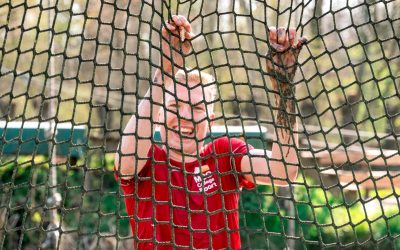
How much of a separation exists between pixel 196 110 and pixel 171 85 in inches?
3.8

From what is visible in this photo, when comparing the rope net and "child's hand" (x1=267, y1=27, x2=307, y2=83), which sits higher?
"child's hand" (x1=267, y1=27, x2=307, y2=83)

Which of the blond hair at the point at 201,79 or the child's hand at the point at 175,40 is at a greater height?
the child's hand at the point at 175,40

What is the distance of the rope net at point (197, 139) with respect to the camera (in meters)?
1.78

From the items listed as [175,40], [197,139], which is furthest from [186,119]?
[175,40]

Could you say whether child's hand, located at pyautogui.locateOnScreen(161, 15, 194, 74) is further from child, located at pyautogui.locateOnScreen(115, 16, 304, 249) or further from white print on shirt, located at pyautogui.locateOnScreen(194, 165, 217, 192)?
white print on shirt, located at pyautogui.locateOnScreen(194, 165, 217, 192)

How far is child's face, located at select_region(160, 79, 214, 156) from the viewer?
1.82m

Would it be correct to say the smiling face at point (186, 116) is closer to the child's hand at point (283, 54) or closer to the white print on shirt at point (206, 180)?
the white print on shirt at point (206, 180)

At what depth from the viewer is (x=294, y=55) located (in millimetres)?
1802

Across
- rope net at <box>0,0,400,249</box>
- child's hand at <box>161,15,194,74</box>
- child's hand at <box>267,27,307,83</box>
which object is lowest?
rope net at <box>0,0,400,249</box>

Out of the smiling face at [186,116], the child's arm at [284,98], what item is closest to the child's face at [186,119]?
the smiling face at [186,116]

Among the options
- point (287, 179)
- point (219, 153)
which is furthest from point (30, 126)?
point (287, 179)

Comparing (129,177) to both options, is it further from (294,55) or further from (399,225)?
(399,225)

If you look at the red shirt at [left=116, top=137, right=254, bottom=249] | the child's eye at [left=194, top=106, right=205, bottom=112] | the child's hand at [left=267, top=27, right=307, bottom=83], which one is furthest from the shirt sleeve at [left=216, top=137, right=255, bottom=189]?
the child's hand at [left=267, top=27, right=307, bottom=83]

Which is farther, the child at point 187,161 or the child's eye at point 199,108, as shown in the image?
the child's eye at point 199,108
